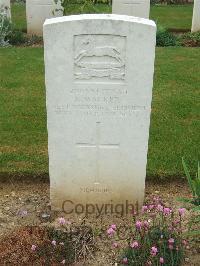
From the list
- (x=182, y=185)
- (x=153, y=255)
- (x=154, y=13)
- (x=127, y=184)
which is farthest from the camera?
(x=154, y=13)

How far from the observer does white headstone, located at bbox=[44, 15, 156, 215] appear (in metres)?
3.57

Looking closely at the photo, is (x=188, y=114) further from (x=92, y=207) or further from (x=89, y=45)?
(x=89, y=45)

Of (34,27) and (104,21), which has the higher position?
(104,21)

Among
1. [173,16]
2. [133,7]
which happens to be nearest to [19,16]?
[133,7]

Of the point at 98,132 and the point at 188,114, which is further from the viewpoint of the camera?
the point at 188,114

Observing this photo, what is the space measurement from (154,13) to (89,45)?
11.5m

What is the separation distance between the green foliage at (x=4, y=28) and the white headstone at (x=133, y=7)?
280 cm

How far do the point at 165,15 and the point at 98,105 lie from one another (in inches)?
439

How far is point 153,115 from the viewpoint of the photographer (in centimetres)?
634

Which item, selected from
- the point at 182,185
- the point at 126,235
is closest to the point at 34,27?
the point at 182,185

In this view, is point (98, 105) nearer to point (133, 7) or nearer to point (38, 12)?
point (38, 12)

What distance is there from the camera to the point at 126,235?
3.90 metres

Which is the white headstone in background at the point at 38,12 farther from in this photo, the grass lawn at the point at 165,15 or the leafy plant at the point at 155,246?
the leafy plant at the point at 155,246

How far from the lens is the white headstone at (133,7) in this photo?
37.8 feet
